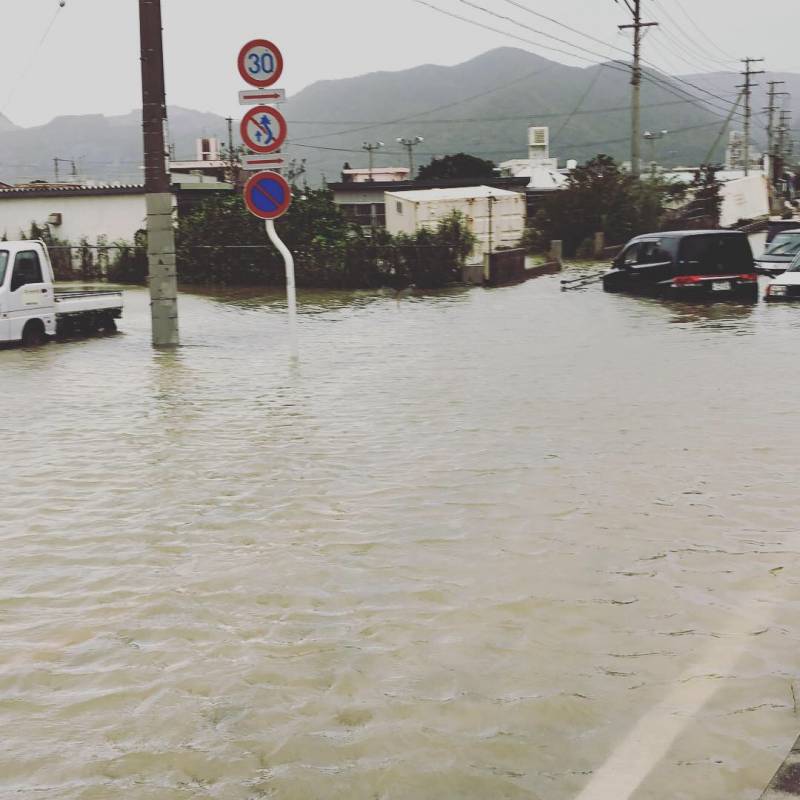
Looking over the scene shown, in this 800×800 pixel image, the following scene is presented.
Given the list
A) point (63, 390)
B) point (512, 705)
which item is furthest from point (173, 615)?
point (63, 390)

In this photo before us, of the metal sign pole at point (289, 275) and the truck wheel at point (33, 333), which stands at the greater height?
the metal sign pole at point (289, 275)

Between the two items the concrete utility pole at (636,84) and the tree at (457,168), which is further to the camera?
the tree at (457,168)

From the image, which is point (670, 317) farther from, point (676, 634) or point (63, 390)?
point (676, 634)

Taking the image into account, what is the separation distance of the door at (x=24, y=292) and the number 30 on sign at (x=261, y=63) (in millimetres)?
5507

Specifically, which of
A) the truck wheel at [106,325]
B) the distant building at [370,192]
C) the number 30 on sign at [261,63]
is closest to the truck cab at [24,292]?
the truck wheel at [106,325]

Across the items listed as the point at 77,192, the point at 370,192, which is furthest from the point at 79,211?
the point at 370,192

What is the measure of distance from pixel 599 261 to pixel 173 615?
37650 mm

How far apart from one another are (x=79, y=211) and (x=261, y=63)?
104ft

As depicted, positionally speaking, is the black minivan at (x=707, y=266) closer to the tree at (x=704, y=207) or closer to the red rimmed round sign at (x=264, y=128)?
the red rimmed round sign at (x=264, y=128)

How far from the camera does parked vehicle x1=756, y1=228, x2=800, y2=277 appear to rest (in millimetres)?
27469

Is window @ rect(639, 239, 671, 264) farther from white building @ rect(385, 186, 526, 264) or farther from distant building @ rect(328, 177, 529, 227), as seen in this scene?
distant building @ rect(328, 177, 529, 227)

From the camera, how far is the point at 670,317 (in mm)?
21031

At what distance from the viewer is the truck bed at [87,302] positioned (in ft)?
59.8

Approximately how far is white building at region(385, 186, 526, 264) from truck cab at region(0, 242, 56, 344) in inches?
1015
